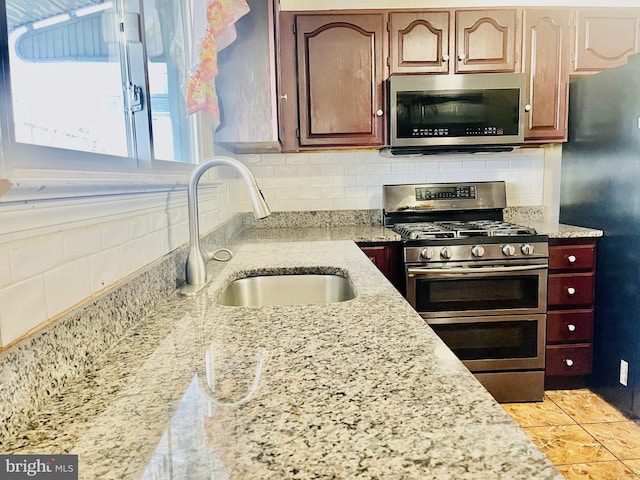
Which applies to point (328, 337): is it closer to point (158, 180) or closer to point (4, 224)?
point (4, 224)

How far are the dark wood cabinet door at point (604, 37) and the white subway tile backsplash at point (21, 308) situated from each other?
2.86m

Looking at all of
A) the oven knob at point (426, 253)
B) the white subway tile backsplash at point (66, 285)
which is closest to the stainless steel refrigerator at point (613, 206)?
the oven knob at point (426, 253)

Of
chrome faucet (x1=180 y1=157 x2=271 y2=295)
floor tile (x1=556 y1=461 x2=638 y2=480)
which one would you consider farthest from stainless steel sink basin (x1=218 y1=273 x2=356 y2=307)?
floor tile (x1=556 y1=461 x2=638 y2=480)

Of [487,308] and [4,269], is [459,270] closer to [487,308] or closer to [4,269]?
[487,308]

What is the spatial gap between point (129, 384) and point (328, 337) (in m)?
0.33

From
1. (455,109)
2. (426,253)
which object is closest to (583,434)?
(426,253)

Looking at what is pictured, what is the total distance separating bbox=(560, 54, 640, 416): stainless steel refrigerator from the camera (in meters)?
2.15

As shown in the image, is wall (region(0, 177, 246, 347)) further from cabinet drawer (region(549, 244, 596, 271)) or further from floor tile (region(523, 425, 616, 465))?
cabinet drawer (region(549, 244, 596, 271))

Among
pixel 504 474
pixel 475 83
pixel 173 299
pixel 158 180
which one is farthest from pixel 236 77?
pixel 504 474

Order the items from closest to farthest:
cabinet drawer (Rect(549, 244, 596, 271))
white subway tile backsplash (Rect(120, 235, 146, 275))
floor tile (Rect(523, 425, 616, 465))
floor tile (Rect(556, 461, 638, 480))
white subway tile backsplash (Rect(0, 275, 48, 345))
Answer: white subway tile backsplash (Rect(0, 275, 48, 345))
white subway tile backsplash (Rect(120, 235, 146, 275))
floor tile (Rect(556, 461, 638, 480))
floor tile (Rect(523, 425, 616, 465))
cabinet drawer (Rect(549, 244, 596, 271))

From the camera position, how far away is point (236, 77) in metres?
1.90

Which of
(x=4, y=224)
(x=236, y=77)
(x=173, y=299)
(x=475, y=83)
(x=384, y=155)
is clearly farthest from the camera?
(x=384, y=155)

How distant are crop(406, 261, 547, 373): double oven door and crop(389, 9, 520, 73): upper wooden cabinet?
3.73ft

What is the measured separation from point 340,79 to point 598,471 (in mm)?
2222
